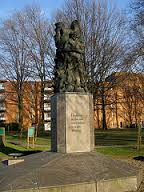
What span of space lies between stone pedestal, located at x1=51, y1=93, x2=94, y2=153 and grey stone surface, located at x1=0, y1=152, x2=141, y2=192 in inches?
22.9

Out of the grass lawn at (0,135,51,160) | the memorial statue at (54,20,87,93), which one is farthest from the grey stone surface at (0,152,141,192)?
the grass lawn at (0,135,51,160)

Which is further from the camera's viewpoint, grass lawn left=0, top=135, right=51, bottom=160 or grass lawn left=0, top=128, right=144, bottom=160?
grass lawn left=0, top=135, right=51, bottom=160

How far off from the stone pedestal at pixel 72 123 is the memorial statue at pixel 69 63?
0.46 meters

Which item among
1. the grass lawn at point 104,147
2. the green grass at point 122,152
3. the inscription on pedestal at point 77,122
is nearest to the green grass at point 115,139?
the grass lawn at point 104,147

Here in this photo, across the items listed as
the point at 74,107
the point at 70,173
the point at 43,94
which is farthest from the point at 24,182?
the point at 43,94

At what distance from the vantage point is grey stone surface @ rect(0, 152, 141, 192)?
26.6ft

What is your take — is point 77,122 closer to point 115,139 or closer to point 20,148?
point 20,148

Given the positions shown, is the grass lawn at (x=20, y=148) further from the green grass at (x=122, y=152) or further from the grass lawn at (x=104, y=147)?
the green grass at (x=122, y=152)

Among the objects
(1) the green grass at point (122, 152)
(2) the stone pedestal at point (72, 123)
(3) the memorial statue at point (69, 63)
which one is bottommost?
(1) the green grass at point (122, 152)

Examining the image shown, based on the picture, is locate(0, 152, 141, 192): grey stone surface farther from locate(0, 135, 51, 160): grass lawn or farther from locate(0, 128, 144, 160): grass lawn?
locate(0, 135, 51, 160): grass lawn

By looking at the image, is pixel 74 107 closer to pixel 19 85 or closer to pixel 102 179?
pixel 102 179

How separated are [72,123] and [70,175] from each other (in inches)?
93.0

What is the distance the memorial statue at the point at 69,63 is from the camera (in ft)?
36.9

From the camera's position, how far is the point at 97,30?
3459 cm
